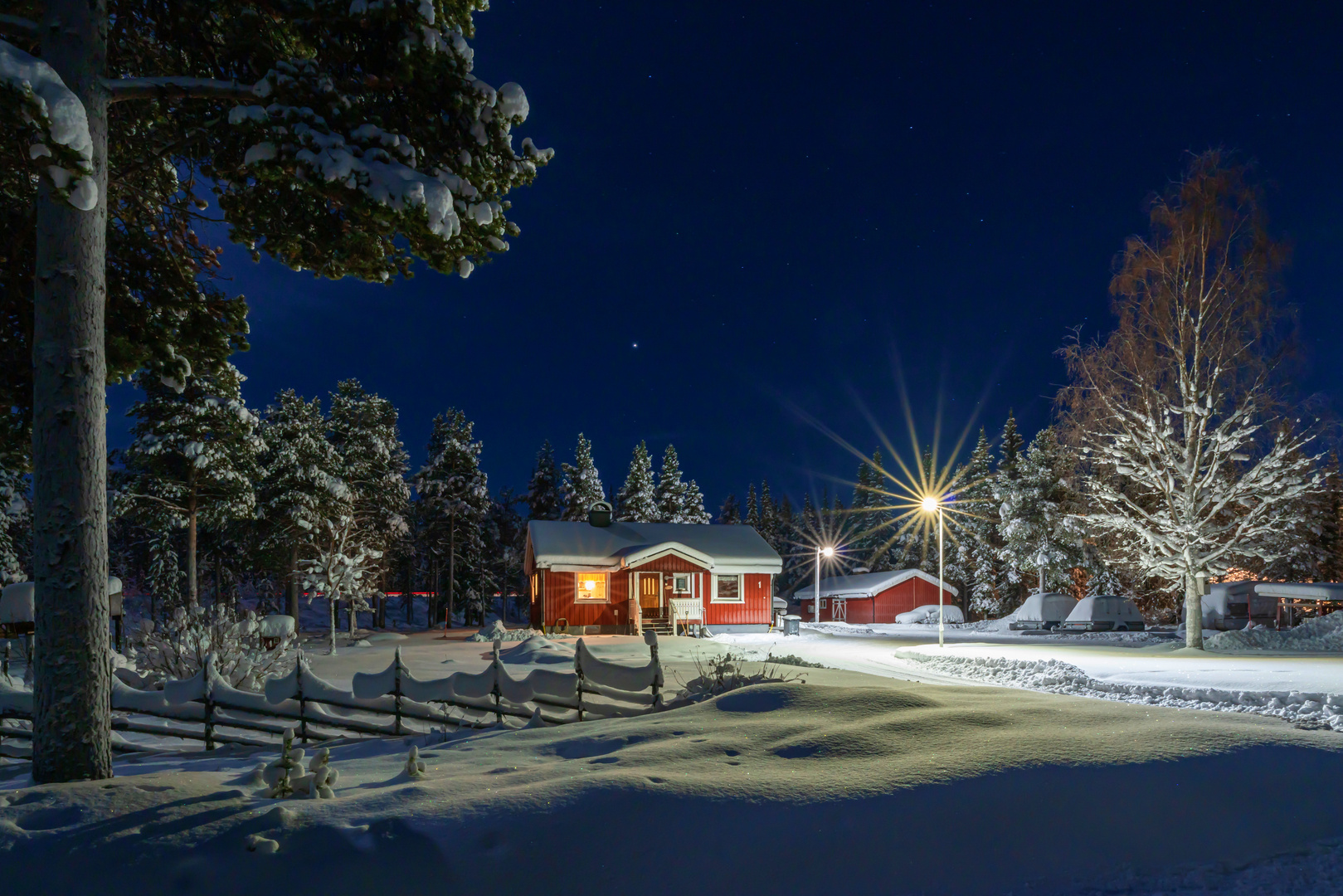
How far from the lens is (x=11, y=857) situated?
4004mm

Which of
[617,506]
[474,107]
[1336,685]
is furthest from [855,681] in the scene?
[617,506]

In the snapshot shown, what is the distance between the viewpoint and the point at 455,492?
41625 mm

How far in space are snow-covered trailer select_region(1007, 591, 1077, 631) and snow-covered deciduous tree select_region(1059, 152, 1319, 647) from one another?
1482 cm

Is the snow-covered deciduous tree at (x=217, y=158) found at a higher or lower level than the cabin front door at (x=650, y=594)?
higher

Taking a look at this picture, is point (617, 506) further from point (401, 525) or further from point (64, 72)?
point (64, 72)

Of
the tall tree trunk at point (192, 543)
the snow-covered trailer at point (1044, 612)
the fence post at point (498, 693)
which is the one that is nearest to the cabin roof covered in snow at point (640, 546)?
the snow-covered trailer at point (1044, 612)

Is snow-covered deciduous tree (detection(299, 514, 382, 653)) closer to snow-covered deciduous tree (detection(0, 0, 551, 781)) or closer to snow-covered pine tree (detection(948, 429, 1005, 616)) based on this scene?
snow-covered deciduous tree (detection(0, 0, 551, 781))

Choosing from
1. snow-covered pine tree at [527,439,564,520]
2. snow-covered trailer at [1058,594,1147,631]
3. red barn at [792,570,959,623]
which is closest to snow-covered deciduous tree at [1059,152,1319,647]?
snow-covered trailer at [1058,594,1147,631]

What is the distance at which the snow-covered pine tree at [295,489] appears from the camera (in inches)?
1254

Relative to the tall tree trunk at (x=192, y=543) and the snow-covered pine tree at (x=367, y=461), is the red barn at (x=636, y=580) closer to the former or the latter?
the snow-covered pine tree at (x=367, y=461)

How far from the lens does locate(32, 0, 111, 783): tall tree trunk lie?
5.28 m

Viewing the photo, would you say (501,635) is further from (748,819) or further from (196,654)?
(748,819)

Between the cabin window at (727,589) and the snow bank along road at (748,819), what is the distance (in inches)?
1135

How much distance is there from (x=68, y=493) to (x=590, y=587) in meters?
28.5
